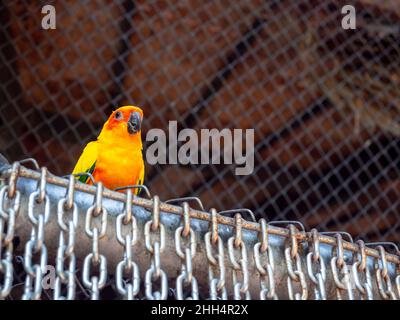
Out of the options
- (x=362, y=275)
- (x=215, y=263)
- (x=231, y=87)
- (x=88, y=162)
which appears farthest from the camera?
(x=231, y=87)

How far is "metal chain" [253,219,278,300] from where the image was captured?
0.77 meters

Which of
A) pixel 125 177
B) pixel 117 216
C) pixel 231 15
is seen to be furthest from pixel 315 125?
pixel 117 216

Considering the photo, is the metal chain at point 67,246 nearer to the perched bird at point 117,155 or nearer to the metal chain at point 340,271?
the metal chain at point 340,271

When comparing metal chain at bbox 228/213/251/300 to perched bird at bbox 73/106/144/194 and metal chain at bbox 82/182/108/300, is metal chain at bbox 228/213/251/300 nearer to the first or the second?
metal chain at bbox 82/182/108/300

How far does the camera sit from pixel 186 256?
2.45 ft

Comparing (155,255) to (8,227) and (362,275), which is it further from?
(362,275)

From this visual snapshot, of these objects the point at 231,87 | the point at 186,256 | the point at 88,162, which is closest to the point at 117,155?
the point at 88,162

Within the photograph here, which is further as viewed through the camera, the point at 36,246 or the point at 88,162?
the point at 88,162

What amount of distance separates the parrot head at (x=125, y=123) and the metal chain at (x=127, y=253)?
3.86 ft

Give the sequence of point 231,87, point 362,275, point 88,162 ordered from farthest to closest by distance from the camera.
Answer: point 231,87 < point 88,162 < point 362,275

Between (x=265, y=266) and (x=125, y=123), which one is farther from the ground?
(x=125, y=123)

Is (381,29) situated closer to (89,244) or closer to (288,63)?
(288,63)

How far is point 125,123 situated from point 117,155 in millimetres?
197

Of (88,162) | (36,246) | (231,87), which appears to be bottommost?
(36,246)
